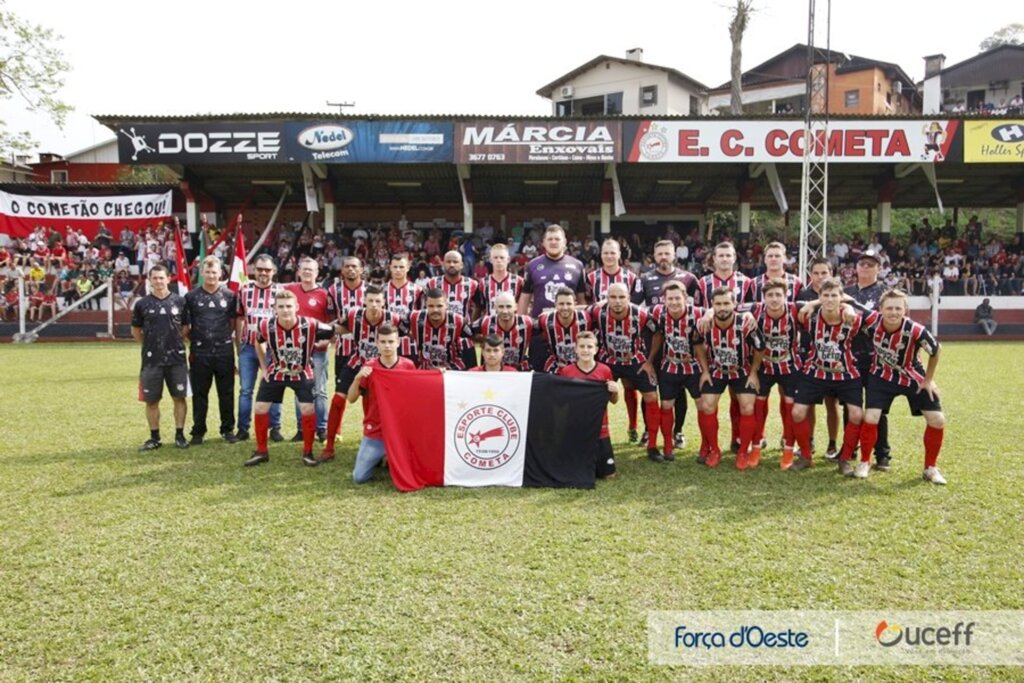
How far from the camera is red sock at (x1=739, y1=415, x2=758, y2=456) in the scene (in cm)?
637

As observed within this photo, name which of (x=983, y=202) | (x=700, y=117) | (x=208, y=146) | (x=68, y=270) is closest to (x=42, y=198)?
(x=68, y=270)

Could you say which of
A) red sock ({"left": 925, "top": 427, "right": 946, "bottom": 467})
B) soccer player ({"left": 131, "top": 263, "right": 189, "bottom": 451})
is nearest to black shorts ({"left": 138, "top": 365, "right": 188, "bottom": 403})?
soccer player ({"left": 131, "top": 263, "right": 189, "bottom": 451})

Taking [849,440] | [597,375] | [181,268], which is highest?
[181,268]

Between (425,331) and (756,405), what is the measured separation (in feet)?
10.2

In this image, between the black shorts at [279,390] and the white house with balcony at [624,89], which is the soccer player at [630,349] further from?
the white house with balcony at [624,89]

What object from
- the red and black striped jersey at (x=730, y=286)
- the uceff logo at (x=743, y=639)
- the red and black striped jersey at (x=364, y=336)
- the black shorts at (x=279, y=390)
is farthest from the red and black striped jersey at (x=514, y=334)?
the uceff logo at (x=743, y=639)

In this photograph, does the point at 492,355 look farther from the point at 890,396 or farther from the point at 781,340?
the point at 890,396

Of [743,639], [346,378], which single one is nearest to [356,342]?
[346,378]

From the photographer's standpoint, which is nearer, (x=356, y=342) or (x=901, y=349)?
(x=901, y=349)

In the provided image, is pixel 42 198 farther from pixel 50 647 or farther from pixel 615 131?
pixel 50 647

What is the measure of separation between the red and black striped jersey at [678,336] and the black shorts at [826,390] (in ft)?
2.96

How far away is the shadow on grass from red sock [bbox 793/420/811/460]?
0.16 meters

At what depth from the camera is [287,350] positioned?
258 inches

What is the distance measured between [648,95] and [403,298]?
2990 cm
